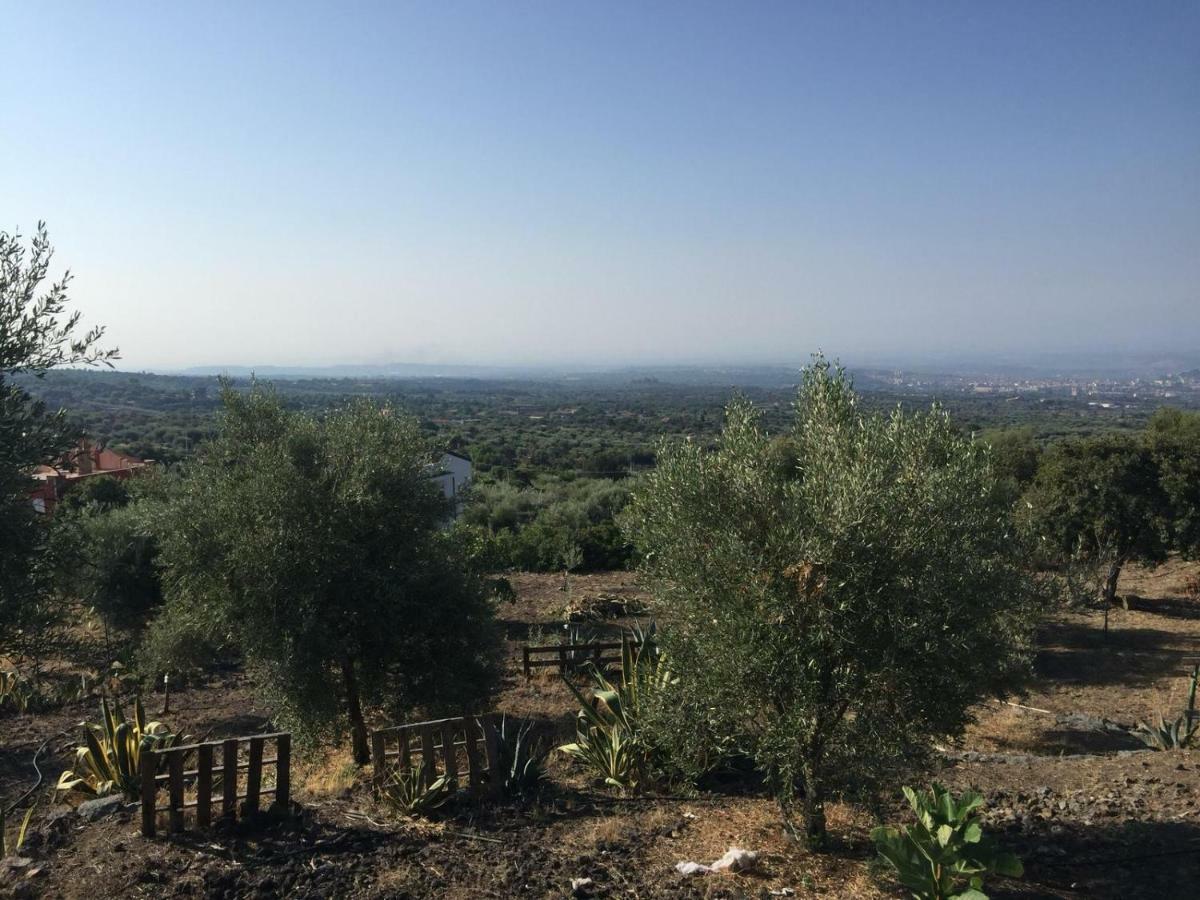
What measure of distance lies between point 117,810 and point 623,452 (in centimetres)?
5960

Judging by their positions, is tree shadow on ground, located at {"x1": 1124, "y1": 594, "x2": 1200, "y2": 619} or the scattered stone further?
tree shadow on ground, located at {"x1": 1124, "y1": 594, "x2": 1200, "y2": 619}

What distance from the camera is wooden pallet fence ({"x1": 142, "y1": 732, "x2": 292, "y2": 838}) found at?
21.2 ft

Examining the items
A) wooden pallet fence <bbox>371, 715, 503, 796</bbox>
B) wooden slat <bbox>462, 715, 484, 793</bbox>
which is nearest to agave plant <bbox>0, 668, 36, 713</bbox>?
wooden pallet fence <bbox>371, 715, 503, 796</bbox>

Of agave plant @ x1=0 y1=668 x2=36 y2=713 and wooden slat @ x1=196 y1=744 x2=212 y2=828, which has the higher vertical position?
wooden slat @ x1=196 y1=744 x2=212 y2=828

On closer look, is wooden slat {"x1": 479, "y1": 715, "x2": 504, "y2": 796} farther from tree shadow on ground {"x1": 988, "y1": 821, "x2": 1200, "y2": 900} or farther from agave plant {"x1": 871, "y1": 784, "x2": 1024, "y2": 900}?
tree shadow on ground {"x1": 988, "y1": 821, "x2": 1200, "y2": 900}

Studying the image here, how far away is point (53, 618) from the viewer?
22.4 ft

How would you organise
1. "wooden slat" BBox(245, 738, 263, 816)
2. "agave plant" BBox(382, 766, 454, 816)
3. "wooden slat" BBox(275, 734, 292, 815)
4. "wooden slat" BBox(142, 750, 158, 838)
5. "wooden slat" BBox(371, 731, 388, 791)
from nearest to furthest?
"wooden slat" BBox(142, 750, 158, 838) < "wooden slat" BBox(245, 738, 263, 816) < "wooden slat" BBox(275, 734, 292, 815) < "agave plant" BBox(382, 766, 454, 816) < "wooden slat" BBox(371, 731, 388, 791)

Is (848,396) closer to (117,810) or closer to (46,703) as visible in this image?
(117,810)

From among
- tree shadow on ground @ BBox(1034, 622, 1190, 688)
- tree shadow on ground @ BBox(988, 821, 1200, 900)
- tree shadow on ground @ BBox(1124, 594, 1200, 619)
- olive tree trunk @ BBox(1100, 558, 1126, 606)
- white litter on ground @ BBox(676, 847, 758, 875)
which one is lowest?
tree shadow on ground @ BBox(1124, 594, 1200, 619)

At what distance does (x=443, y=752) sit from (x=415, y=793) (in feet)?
1.45

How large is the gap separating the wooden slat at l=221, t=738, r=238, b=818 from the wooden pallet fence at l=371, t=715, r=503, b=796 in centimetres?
118

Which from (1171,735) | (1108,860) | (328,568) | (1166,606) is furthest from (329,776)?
(1166,606)

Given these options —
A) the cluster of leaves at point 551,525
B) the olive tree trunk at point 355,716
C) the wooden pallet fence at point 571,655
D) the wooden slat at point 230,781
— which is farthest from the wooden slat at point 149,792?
the wooden pallet fence at point 571,655

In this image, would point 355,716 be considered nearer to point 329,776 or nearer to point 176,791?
point 329,776
